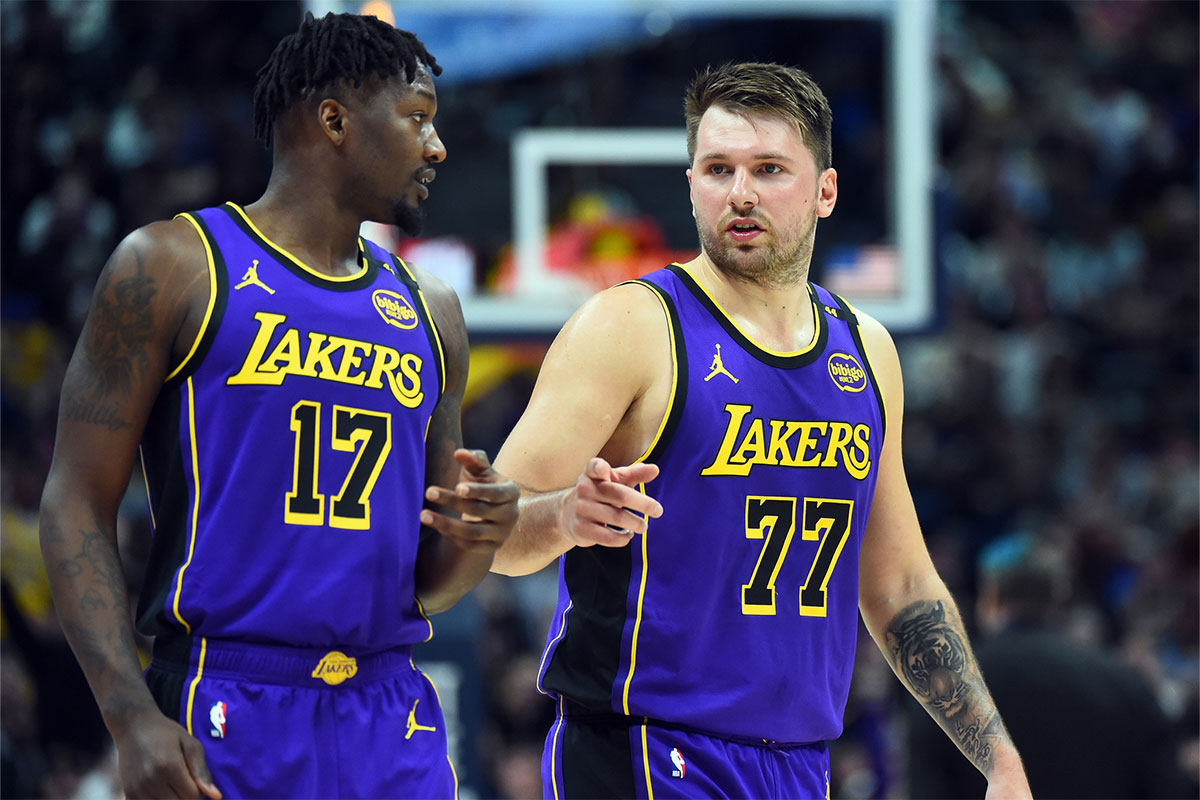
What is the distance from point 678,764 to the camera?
3.71 m

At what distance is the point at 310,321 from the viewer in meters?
3.25

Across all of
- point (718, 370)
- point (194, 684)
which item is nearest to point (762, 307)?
point (718, 370)

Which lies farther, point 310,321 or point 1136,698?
point 1136,698

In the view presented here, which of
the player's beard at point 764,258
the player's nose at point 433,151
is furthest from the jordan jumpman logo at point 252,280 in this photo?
the player's beard at point 764,258

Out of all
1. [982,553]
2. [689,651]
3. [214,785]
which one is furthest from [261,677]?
[982,553]

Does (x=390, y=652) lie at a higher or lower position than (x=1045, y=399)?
lower

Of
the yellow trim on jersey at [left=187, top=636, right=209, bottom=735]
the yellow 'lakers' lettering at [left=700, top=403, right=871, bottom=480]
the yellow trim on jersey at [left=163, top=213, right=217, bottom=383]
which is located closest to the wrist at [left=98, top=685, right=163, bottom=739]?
the yellow trim on jersey at [left=187, top=636, right=209, bottom=735]

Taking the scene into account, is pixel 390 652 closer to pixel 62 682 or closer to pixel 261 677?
pixel 261 677

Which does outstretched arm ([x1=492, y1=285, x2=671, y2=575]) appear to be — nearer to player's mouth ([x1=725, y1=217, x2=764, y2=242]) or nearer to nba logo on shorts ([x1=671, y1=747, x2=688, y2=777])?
player's mouth ([x1=725, y1=217, x2=764, y2=242])

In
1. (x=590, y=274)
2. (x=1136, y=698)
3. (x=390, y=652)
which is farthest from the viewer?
(x=590, y=274)

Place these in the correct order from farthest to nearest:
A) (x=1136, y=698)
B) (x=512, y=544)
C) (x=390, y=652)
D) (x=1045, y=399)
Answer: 1. (x=1045, y=399)
2. (x=1136, y=698)
3. (x=512, y=544)
4. (x=390, y=652)

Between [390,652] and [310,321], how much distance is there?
753 mm

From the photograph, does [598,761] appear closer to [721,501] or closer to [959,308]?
[721,501]

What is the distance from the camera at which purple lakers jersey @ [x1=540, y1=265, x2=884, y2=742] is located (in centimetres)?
376
